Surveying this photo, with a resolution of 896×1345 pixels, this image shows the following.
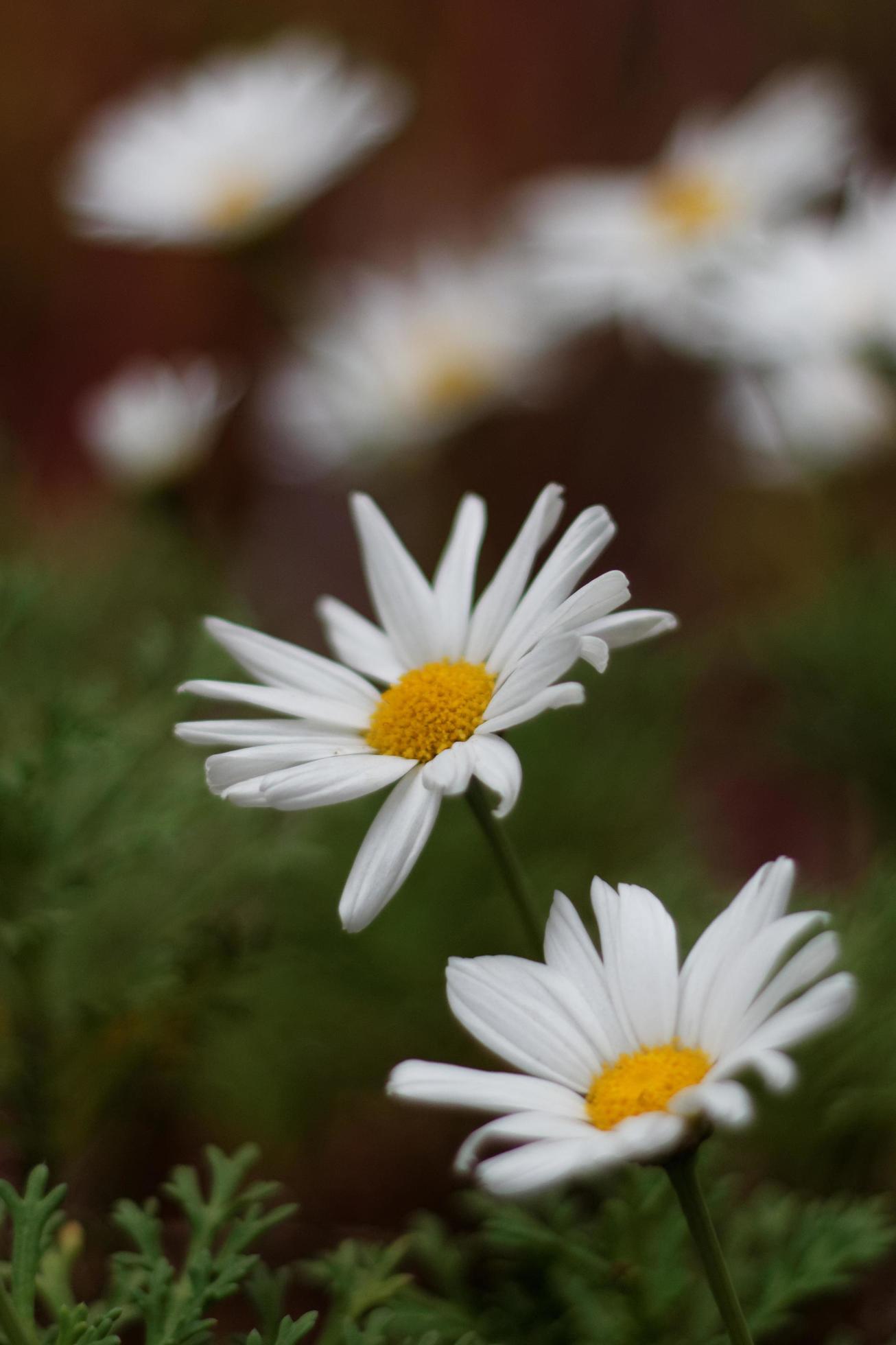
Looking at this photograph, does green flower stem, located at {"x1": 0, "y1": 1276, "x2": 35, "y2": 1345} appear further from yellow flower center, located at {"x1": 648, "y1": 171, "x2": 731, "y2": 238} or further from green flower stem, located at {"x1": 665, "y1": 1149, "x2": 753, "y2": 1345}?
yellow flower center, located at {"x1": 648, "y1": 171, "x2": 731, "y2": 238}

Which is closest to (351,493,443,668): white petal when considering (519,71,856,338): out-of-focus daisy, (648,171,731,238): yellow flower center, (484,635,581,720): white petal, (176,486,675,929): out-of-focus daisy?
(176,486,675,929): out-of-focus daisy

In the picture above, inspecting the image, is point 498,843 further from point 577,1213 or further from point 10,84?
point 10,84

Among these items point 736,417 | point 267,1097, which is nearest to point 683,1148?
point 267,1097

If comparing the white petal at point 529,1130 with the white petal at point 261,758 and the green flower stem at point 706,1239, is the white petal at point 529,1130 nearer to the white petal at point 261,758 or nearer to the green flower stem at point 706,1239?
the green flower stem at point 706,1239

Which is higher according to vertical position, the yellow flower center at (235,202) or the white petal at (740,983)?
the yellow flower center at (235,202)

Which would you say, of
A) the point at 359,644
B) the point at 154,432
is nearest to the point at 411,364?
the point at 154,432

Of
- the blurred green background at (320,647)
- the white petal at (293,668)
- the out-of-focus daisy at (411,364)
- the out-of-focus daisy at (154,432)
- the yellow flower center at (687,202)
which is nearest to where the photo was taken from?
the white petal at (293,668)

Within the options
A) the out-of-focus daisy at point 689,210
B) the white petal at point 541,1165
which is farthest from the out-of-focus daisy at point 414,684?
the out-of-focus daisy at point 689,210
